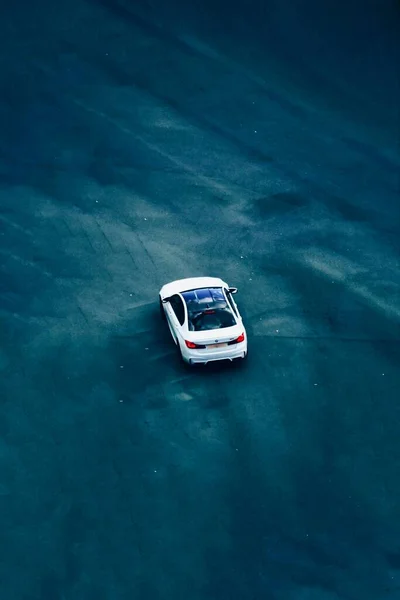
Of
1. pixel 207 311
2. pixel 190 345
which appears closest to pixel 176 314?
pixel 207 311

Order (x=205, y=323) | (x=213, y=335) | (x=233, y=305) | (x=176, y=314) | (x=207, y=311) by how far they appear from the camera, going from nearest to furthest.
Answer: (x=213, y=335) → (x=205, y=323) → (x=207, y=311) → (x=176, y=314) → (x=233, y=305)

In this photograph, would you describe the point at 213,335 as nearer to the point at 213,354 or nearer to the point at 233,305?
the point at 213,354

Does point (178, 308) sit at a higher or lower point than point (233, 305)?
lower

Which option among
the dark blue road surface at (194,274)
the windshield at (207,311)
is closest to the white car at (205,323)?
the windshield at (207,311)

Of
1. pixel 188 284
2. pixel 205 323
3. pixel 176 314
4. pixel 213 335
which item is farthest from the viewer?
pixel 188 284

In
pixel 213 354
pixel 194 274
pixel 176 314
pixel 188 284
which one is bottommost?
pixel 194 274

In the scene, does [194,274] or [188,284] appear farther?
[194,274]

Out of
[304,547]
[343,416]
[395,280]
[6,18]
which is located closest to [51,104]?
[6,18]
